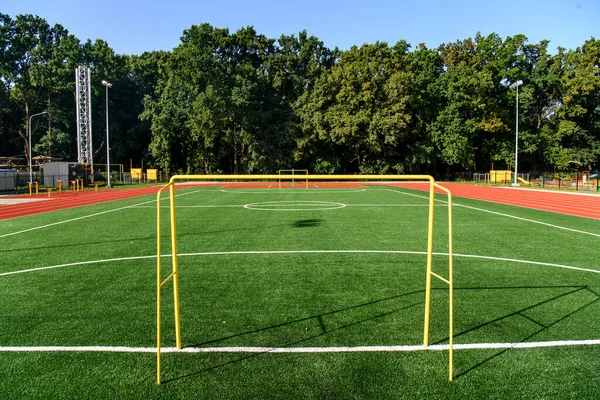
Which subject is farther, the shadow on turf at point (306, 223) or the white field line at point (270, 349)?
the shadow on turf at point (306, 223)

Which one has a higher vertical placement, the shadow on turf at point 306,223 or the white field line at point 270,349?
the shadow on turf at point 306,223

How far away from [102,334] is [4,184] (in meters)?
35.9

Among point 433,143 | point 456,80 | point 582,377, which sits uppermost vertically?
point 456,80

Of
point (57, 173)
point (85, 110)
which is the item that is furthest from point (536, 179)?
point (57, 173)

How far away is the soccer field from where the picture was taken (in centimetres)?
373

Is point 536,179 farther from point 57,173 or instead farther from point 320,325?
point 57,173

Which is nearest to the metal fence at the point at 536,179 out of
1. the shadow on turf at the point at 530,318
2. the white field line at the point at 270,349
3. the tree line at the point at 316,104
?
the tree line at the point at 316,104

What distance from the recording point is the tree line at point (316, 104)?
167ft

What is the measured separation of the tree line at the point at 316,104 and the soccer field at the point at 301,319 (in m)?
41.1

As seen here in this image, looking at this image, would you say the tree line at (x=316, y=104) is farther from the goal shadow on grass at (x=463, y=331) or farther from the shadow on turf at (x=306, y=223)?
the goal shadow on grass at (x=463, y=331)

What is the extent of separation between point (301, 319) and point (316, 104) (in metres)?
49.1

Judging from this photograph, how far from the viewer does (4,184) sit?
1297 inches

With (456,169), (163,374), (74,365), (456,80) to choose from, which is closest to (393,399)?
(163,374)

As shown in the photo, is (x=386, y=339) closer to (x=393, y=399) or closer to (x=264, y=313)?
(x=393, y=399)
